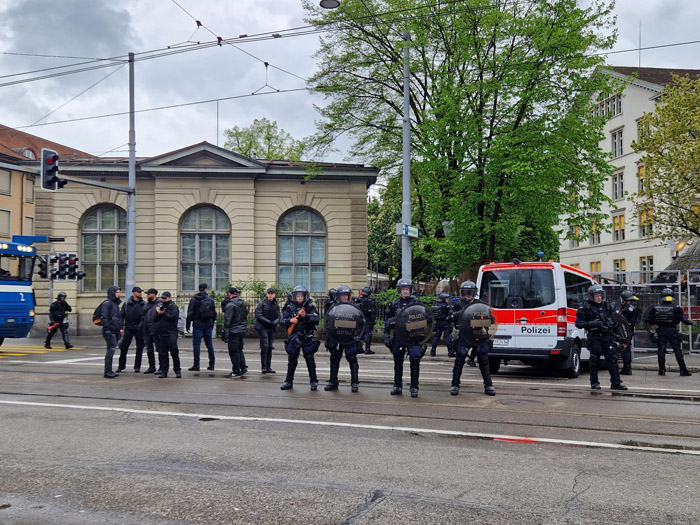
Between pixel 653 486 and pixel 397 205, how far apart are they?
28.5 meters

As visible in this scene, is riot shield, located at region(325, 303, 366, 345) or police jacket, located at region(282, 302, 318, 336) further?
police jacket, located at region(282, 302, 318, 336)

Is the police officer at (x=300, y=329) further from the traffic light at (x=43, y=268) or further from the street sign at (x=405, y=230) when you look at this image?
the traffic light at (x=43, y=268)

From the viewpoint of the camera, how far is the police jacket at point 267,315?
13.2m

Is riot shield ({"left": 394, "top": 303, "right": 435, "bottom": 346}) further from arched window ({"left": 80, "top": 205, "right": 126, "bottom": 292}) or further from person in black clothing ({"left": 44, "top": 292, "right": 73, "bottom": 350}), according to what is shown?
arched window ({"left": 80, "top": 205, "right": 126, "bottom": 292})

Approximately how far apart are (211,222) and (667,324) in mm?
18439

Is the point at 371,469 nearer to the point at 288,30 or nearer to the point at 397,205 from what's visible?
the point at 288,30

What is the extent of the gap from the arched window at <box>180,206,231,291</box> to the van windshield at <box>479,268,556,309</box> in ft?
51.5

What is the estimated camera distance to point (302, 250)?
2778cm

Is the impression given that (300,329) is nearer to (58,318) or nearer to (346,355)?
(346,355)

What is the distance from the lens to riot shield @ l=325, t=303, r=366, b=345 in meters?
10.5

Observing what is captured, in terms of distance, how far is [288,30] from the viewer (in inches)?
668

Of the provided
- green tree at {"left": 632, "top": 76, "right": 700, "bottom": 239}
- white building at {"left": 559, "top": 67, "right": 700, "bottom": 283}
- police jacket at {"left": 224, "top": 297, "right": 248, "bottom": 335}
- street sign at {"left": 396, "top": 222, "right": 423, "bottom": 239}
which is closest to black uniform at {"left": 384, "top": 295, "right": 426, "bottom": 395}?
police jacket at {"left": 224, "top": 297, "right": 248, "bottom": 335}

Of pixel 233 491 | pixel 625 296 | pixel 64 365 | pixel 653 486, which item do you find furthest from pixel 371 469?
pixel 64 365

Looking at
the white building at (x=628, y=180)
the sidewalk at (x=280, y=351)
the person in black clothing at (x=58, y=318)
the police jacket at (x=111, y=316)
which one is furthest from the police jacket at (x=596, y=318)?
the white building at (x=628, y=180)
